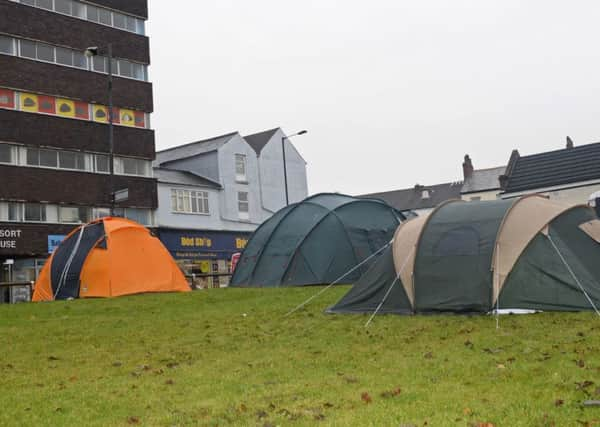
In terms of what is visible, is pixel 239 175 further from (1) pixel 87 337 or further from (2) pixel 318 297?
(1) pixel 87 337

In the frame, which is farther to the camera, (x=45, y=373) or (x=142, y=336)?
(x=142, y=336)

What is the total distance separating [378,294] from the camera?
1419cm

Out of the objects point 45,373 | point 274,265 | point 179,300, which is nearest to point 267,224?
point 274,265

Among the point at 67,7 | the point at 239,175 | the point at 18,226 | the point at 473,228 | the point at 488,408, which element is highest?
the point at 67,7

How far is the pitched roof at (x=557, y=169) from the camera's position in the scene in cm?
4009

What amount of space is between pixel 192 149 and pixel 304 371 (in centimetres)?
4858

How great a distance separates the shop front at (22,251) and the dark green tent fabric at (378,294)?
92.8 feet

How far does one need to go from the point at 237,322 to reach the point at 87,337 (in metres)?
2.85

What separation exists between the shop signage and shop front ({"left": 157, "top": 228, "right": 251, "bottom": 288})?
934cm

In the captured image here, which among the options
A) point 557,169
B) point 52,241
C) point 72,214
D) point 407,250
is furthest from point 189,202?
point 407,250

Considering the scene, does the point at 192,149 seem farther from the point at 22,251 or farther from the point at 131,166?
the point at 22,251

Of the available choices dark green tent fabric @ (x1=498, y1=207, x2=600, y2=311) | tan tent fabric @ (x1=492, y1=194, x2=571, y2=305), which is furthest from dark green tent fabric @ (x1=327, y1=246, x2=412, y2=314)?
dark green tent fabric @ (x1=498, y1=207, x2=600, y2=311)

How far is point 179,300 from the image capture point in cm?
2019

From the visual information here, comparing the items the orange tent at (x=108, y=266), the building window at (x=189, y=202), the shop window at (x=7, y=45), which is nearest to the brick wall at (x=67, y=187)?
the building window at (x=189, y=202)
